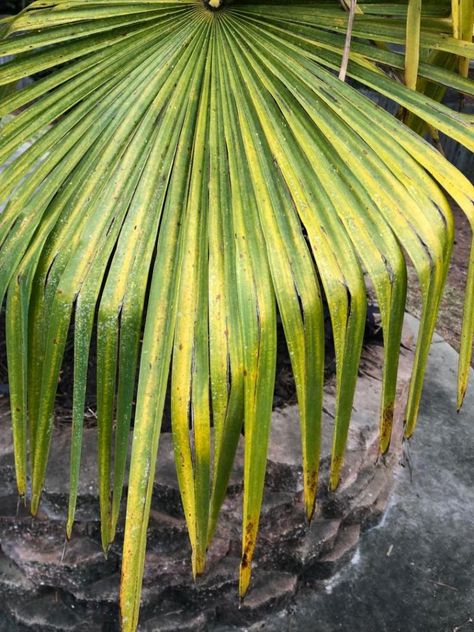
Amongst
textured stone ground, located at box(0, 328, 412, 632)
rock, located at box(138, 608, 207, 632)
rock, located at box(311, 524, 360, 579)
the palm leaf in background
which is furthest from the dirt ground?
the palm leaf in background

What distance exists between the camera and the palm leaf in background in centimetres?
86

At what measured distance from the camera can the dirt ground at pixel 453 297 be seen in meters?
2.86

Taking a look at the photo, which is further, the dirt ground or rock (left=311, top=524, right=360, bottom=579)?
the dirt ground

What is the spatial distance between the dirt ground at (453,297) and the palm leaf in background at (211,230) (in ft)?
5.97

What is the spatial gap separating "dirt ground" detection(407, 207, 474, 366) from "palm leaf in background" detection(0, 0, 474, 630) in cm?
182

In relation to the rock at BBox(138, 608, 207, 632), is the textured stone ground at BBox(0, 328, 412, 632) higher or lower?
higher

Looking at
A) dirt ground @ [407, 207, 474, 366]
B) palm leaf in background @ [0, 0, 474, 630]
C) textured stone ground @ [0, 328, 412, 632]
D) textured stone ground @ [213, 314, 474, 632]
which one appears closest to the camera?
palm leaf in background @ [0, 0, 474, 630]

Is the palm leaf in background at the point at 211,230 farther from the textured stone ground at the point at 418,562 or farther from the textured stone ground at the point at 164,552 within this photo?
the textured stone ground at the point at 418,562

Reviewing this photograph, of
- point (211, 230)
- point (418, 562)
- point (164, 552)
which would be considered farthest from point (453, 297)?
point (211, 230)

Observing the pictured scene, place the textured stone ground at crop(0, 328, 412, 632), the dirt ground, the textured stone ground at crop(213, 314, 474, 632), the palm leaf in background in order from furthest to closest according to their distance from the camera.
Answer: the dirt ground < the textured stone ground at crop(213, 314, 474, 632) < the textured stone ground at crop(0, 328, 412, 632) < the palm leaf in background

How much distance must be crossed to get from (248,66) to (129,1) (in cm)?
25

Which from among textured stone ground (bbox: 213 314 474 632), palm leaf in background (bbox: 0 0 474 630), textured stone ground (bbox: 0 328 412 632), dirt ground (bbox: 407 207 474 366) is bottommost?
dirt ground (bbox: 407 207 474 366)

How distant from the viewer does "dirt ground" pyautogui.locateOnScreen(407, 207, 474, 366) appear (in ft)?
9.39

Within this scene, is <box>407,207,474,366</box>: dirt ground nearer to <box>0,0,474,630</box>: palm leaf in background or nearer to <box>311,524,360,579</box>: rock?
<box>311,524,360,579</box>: rock
